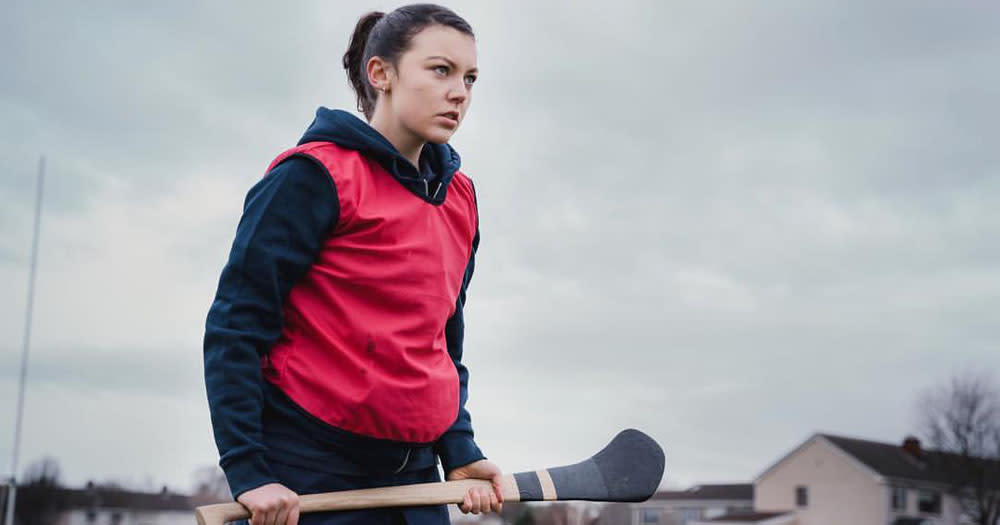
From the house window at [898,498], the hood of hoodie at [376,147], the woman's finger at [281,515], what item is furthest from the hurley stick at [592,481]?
the house window at [898,498]

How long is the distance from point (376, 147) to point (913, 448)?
63.4 m

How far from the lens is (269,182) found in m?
2.33

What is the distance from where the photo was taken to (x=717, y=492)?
62.1m

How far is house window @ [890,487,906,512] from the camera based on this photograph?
52.1 m

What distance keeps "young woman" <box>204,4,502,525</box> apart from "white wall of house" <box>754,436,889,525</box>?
52.7 meters

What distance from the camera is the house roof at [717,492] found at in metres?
61.4

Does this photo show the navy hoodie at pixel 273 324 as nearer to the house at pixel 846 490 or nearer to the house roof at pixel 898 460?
the house at pixel 846 490

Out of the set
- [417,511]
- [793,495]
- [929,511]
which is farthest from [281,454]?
[929,511]

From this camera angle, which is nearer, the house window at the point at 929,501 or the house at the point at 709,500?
the house window at the point at 929,501

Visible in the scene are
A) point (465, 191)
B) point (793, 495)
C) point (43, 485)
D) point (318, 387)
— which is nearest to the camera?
point (318, 387)

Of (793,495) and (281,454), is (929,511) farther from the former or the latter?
(281,454)

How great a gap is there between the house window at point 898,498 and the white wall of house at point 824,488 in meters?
0.82

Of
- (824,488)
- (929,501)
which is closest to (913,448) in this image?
(929,501)

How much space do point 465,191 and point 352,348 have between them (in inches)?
22.0
